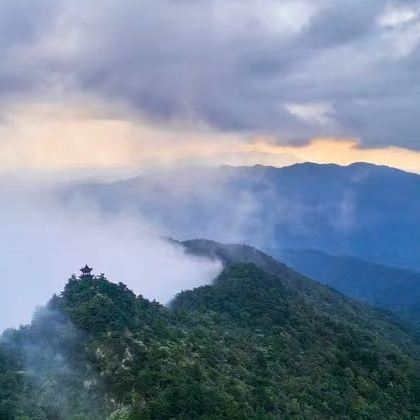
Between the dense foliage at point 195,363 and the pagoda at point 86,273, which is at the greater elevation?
the pagoda at point 86,273

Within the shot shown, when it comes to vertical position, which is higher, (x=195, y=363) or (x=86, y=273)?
(x=86, y=273)

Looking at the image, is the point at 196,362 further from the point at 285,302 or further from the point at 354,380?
the point at 285,302

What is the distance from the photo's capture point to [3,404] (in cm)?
4334

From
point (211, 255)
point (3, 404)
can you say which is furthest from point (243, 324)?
point (211, 255)

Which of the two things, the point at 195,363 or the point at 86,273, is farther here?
the point at 86,273

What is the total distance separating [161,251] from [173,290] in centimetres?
2750

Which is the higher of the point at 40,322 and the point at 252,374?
the point at 40,322

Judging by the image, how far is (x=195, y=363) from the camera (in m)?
53.1

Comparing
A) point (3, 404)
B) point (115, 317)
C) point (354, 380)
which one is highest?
point (115, 317)

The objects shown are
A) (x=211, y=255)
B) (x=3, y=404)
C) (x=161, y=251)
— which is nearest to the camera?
(x=3, y=404)

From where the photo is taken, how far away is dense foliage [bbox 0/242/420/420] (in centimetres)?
4578

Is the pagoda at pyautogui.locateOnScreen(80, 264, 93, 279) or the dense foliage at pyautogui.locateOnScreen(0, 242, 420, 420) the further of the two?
the pagoda at pyautogui.locateOnScreen(80, 264, 93, 279)

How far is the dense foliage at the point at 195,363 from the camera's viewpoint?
45.8 m

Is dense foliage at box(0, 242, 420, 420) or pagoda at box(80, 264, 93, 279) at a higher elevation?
pagoda at box(80, 264, 93, 279)
